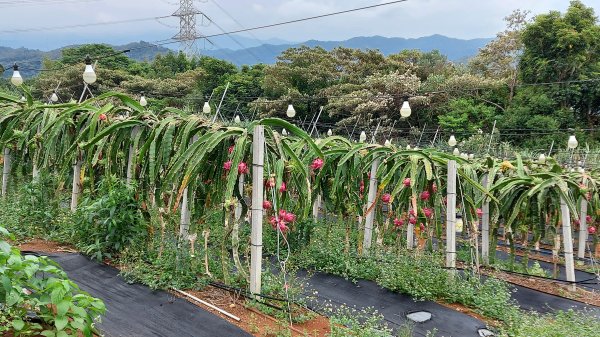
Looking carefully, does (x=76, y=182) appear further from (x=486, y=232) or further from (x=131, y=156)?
(x=486, y=232)

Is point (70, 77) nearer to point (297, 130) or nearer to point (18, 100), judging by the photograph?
point (18, 100)

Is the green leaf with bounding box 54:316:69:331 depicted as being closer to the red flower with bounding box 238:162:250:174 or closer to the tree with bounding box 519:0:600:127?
the red flower with bounding box 238:162:250:174

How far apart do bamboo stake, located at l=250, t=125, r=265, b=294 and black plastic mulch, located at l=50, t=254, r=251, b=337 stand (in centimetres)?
52

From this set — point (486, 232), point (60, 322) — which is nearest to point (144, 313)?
point (60, 322)

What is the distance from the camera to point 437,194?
18.5 ft

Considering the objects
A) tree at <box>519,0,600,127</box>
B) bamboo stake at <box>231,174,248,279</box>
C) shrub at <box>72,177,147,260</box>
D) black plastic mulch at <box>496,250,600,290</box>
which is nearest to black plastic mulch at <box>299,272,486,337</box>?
bamboo stake at <box>231,174,248,279</box>

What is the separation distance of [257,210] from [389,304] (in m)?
1.80

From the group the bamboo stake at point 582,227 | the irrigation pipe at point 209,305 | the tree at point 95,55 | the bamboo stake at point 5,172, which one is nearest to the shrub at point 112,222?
the irrigation pipe at point 209,305

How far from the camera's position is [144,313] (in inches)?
148

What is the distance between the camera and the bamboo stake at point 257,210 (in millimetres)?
4113

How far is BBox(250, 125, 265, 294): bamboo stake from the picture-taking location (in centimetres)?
411

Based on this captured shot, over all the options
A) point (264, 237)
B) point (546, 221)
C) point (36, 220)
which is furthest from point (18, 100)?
point (546, 221)

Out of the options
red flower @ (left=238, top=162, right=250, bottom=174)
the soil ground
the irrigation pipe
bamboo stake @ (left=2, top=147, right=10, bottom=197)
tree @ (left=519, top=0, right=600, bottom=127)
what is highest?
tree @ (left=519, top=0, right=600, bottom=127)

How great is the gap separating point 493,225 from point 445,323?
8.64ft
